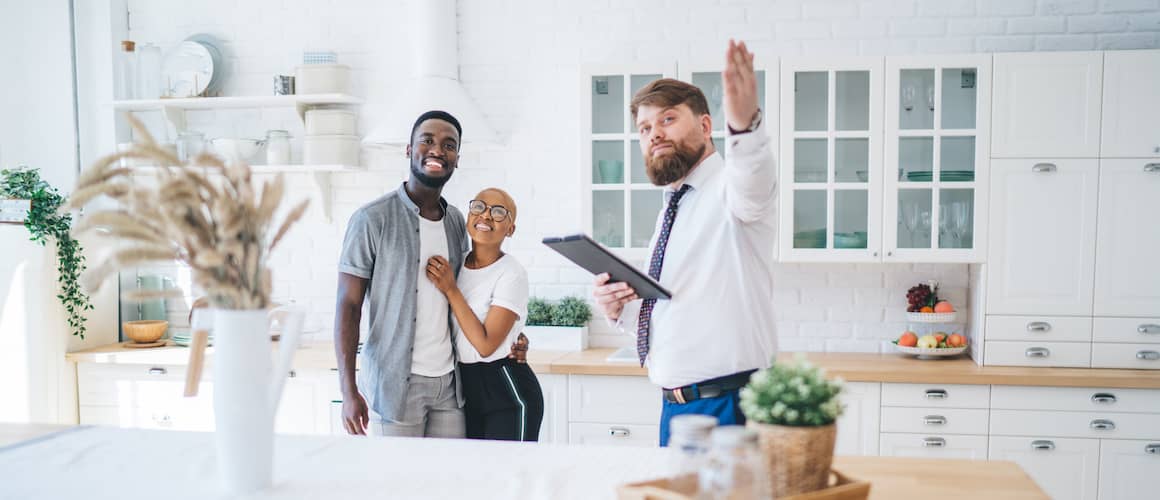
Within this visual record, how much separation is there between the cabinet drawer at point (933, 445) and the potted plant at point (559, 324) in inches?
52.3

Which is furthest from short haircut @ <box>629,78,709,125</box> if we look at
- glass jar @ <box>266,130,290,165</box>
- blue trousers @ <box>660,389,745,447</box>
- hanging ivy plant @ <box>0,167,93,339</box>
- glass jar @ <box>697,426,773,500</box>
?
hanging ivy plant @ <box>0,167,93,339</box>

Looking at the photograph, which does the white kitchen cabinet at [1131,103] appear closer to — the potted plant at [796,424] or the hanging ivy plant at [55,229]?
the potted plant at [796,424]

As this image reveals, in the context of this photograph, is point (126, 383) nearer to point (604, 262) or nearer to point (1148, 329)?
point (604, 262)

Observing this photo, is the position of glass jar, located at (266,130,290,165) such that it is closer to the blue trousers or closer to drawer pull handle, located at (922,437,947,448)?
the blue trousers

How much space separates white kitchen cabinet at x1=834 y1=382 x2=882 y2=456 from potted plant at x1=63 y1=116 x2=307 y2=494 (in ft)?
7.82

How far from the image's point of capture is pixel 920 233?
10.9 feet

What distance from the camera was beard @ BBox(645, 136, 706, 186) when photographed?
6.74ft

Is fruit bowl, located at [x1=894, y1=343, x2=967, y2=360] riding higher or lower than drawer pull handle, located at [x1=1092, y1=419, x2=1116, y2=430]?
higher

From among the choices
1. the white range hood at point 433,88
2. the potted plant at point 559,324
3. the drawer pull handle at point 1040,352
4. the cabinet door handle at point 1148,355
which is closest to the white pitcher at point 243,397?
the white range hood at point 433,88

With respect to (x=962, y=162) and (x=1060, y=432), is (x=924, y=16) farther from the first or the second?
(x=1060, y=432)

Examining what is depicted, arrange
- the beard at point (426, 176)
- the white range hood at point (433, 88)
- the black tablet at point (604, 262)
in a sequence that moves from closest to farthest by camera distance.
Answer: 1. the black tablet at point (604, 262)
2. the beard at point (426, 176)
3. the white range hood at point (433, 88)

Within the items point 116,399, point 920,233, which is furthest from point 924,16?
point 116,399

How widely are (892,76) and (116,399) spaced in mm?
3627

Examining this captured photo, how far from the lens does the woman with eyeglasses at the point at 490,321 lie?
226 cm
